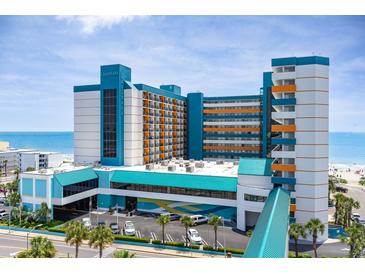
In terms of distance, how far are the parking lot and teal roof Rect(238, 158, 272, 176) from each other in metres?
8.91

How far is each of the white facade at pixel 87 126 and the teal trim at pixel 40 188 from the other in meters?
16.1

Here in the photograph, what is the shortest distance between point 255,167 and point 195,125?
42.6 metres

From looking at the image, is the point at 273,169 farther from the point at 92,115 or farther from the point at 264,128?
the point at 92,115

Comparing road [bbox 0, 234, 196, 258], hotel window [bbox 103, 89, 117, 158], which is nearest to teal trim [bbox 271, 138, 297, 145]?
road [bbox 0, 234, 196, 258]

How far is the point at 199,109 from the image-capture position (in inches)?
3334

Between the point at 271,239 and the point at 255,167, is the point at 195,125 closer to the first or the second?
the point at 255,167

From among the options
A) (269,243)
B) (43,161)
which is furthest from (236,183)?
(43,161)

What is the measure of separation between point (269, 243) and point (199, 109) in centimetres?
6739

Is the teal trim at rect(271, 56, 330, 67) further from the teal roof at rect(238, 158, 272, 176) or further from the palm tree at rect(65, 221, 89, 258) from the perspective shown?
the palm tree at rect(65, 221, 89, 258)

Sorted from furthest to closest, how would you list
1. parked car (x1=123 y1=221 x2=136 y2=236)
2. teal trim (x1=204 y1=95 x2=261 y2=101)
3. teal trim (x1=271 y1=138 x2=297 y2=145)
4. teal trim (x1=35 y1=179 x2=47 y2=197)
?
teal trim (x1=204 y1=95 x2=261 y2=101), teal trim (x1=35 y1=179 x2=47 y2=197), teal trim (x1=271 y1=138 x2=297 y2=145), parked car (x1=123 y1=221 x2=136 y2=236)

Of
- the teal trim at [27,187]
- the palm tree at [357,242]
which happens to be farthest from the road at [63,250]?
Result: the palm tree at [357,242]

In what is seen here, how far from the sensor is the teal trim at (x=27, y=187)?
4659 centimetres

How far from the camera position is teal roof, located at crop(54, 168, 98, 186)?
4617cm
